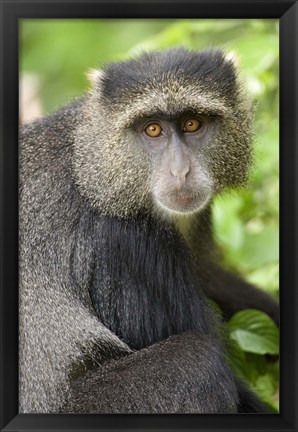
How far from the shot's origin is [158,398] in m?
4.93

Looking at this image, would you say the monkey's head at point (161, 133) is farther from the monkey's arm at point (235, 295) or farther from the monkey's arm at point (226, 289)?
the monkey's arm at point (235, 295)

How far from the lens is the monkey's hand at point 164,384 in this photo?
16.1 ft

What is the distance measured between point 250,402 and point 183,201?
159 centimetres

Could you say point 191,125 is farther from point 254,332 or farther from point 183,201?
point 254,332

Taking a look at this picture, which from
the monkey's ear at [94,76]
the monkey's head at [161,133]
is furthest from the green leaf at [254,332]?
the monkey's ear at [94,76]

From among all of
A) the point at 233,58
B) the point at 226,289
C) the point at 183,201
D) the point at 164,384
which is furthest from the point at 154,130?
the point at 226,289

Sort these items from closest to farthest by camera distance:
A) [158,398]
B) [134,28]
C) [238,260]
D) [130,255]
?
[158,398]
[130,255]
[134,28]
[238,260]

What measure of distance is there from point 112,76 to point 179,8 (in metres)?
0.62

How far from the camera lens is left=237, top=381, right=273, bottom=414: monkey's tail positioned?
18.2 feet

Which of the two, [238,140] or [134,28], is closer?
[238,140]
